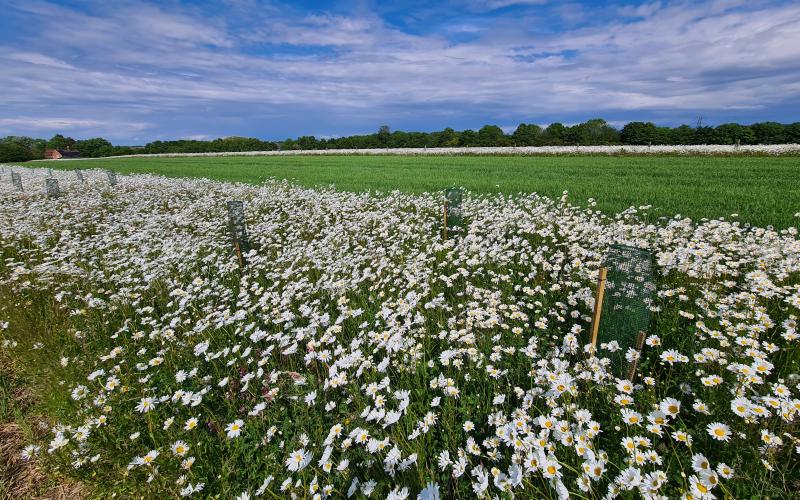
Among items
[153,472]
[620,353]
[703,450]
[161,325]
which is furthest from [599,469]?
[161,325]

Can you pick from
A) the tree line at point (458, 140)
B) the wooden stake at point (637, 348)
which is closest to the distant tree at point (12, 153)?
the tree line at point (458, 140)

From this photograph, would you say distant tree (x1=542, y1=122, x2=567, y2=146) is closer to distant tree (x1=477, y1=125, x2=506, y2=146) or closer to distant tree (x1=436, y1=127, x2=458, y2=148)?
distant tree (x1=477, y1=125, x2=506, y2=146)

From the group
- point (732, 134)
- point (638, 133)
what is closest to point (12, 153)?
point (638, 133)

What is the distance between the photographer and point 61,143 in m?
111

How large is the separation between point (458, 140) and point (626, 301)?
3888 inches

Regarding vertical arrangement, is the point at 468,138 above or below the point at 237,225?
above

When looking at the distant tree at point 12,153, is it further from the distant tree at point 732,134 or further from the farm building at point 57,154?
the distant tree at point 732,134

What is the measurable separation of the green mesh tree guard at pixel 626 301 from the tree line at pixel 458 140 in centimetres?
8532

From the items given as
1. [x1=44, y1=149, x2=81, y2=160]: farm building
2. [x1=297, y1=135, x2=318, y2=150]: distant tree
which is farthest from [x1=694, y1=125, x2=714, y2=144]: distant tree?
[x1=44, y1=149, x2=81, y2=160]: farm building

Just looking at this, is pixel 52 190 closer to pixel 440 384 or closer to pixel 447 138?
pixel 440 384

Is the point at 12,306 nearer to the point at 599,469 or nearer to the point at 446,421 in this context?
the point at 446,421

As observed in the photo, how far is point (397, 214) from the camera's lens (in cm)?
970

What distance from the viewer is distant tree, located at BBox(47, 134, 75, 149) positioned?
110 m

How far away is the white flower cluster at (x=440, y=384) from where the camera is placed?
2172mm
